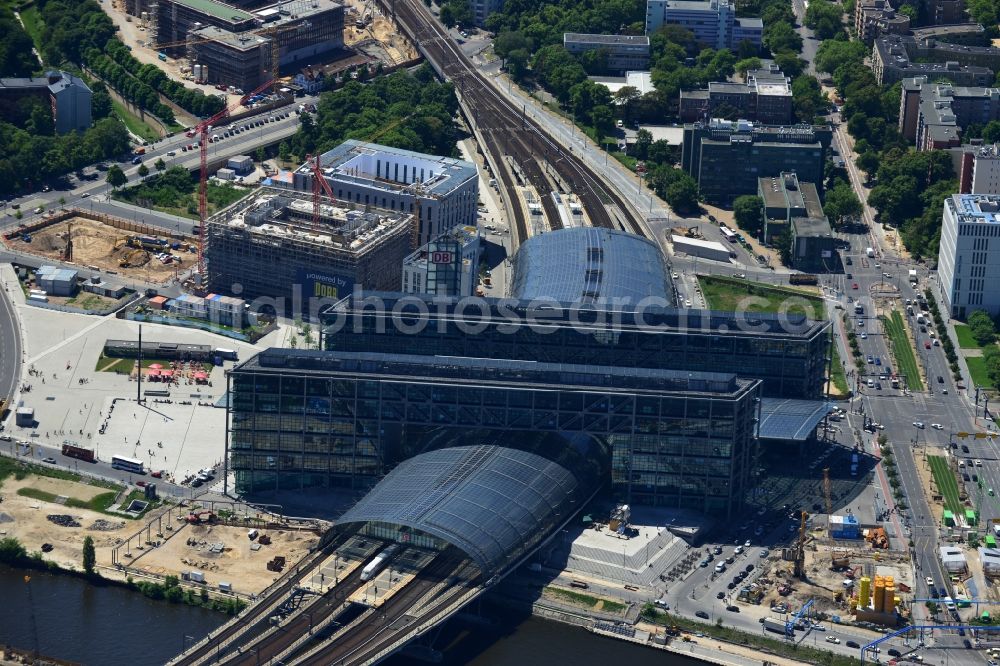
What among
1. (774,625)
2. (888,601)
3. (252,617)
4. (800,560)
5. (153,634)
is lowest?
(153,634)

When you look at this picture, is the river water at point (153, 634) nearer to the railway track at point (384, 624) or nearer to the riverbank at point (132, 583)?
the riverbank at point (132, 583)

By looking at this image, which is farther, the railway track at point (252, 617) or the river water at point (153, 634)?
the river water at point (153, 634)

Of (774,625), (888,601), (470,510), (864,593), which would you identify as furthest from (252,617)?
(888,601)

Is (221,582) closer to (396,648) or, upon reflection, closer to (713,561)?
(396,648)

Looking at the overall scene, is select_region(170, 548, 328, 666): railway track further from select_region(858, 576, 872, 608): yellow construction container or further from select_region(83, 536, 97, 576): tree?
select_region(858, 576, 872, 608): yellow construction container

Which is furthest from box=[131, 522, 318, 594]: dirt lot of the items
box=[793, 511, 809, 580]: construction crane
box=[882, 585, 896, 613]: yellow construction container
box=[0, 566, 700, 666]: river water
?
box=[882, 585, 896, 613]: yellow construction container

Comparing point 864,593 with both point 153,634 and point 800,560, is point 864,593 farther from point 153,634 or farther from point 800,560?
point 153,634

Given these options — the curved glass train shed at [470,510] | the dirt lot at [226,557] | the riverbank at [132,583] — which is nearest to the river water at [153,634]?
the riverbank at [132,583]
